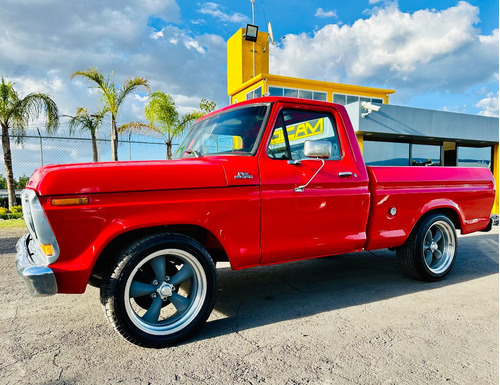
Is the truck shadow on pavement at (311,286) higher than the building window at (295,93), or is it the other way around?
the building window at (295,93)

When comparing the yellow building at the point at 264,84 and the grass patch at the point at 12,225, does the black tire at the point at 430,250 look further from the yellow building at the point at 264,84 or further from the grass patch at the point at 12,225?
the yellow building at the point at 264,84

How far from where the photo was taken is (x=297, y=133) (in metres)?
3.80

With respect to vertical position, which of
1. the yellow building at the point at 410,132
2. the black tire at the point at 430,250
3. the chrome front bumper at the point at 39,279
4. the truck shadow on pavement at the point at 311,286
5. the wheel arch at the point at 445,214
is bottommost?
the truck shadow on pavement at the point at 311,286

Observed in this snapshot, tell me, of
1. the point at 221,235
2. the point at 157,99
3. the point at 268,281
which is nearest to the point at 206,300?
the point at 221,235

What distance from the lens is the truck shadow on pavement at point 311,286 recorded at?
340cm

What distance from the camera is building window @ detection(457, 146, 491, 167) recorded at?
17.4 metres

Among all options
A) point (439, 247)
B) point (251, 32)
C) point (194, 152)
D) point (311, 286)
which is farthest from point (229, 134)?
point (251, 32)

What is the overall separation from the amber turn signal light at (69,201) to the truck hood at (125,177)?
0.04 meters

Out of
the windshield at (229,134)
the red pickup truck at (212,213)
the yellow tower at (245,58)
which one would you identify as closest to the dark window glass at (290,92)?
the yellow tower at (245,58)

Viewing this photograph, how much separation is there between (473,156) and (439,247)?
15.8 metres

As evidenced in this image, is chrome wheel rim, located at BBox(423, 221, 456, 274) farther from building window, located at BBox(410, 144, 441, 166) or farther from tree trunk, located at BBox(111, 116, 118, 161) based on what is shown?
tree trunk, located at BBox(111, 116, 118, 161)

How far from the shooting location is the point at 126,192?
2672mm

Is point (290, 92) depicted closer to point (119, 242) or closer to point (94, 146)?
point (94, 146)

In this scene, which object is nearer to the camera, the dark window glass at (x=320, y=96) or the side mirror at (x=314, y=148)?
the side mirror at (x=314, y=148)
